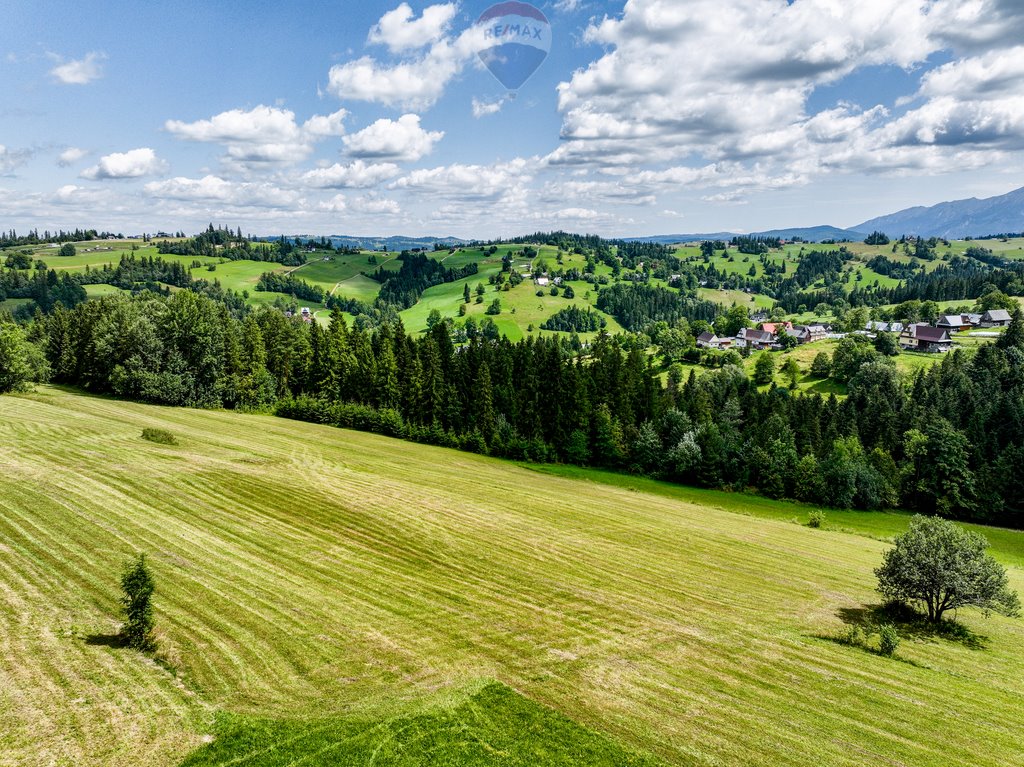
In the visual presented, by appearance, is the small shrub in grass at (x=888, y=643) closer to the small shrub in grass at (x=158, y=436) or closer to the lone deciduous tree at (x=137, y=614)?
the lone deciduous tree at (x=137, y=614)

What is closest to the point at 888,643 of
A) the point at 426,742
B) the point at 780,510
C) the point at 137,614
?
the point at 426,742

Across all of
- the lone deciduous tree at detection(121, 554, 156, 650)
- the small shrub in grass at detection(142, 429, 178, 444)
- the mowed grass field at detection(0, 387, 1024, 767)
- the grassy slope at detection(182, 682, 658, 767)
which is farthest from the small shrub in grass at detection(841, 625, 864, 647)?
the small shrub in grass at detection(142, 429, 178, 444)

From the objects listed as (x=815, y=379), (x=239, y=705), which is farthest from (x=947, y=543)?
(x=815, y=379)

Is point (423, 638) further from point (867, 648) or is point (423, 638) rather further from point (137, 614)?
point (867, 648)

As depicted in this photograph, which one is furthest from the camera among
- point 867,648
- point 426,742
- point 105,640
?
point 867,648

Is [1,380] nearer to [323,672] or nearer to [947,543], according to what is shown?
[323,672]

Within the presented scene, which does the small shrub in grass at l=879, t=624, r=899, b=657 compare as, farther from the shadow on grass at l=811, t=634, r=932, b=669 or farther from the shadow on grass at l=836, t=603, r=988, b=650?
the shadow on grass at l=836, t=603, r=988, b=650
